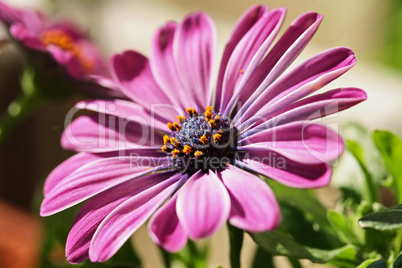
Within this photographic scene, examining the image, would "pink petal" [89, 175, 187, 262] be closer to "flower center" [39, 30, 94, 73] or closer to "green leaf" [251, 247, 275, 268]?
"green leaf" [251, 247, 275, 268]

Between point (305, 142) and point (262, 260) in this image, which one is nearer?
point (305, 142)

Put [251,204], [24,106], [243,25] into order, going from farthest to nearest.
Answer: [24,106]
[243,25]
[251,204]

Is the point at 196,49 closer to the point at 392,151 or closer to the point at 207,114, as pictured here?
the point at 207,114

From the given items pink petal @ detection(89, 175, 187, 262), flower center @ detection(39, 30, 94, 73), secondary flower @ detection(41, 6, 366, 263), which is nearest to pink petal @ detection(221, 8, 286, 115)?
secondary flower @ detection(41, 6, 366, 263)

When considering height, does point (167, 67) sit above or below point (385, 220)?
above

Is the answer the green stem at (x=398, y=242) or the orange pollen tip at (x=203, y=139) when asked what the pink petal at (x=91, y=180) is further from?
the green stem at (x=398, y=242)

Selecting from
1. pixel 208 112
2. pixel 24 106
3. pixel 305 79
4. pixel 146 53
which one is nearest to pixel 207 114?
pixel 208 112

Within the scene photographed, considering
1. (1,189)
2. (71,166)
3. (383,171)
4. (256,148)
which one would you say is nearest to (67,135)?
(71,166)

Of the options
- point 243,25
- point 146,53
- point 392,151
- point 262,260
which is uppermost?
point 146,53

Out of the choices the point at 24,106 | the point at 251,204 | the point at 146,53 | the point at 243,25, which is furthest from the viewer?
the point at 146,53
